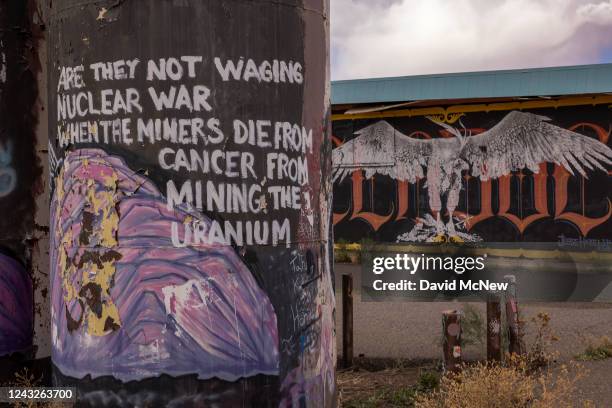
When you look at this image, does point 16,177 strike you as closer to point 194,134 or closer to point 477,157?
point 194,134

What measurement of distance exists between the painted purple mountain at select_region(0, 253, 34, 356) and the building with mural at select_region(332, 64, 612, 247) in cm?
1553

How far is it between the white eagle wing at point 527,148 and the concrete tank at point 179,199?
16.2m

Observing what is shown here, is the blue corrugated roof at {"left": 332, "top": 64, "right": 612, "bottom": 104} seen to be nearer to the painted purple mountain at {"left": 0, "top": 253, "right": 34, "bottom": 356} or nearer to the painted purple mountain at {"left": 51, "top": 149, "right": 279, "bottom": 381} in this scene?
the painted purple mountain at {"left": 0, "top": 253, "right": 34, "bottom": 356}

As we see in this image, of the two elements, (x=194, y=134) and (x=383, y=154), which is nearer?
(x=194, y=134)

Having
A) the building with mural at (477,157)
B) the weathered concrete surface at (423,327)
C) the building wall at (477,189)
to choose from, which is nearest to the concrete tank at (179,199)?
the weathered concrete surface at (423,327)

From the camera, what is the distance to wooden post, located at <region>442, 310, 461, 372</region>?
7.10m

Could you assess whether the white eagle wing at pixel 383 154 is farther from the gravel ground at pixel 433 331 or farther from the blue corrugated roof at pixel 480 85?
the gravel ground at pixel 433 331

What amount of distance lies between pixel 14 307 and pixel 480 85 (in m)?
16.1

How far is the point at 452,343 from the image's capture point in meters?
7.13

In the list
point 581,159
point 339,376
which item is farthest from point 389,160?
point 339,376

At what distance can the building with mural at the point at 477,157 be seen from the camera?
19.2m

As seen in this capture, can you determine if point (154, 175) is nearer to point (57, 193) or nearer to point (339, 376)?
point (57, 193)

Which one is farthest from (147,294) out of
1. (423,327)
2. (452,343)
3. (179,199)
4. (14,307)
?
(423,327)

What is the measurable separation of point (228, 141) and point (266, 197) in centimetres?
48
